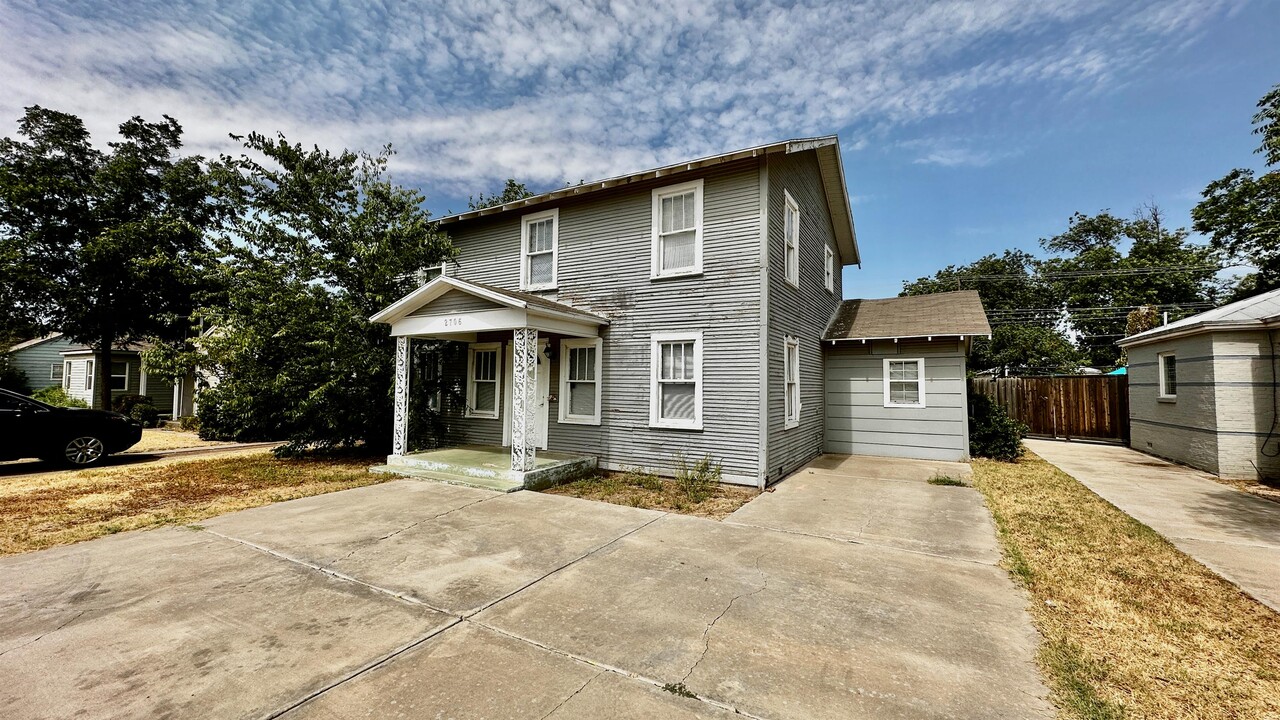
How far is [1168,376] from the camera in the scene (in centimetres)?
1170

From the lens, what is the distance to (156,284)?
19922mm

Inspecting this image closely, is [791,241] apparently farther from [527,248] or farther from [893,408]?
[527,248]

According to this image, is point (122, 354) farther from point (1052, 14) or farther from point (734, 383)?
point (1052, 14)

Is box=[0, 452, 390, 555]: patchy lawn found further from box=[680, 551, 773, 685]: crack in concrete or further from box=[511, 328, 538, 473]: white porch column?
box=[680, 551, 773, 685]: crack in concrete

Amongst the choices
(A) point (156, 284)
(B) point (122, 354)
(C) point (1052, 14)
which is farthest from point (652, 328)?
(B) point (122, 354)

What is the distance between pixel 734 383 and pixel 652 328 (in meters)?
1.92

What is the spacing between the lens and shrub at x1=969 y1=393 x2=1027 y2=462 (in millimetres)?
11641

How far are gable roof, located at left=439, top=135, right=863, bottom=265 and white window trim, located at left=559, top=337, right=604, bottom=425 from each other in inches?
120

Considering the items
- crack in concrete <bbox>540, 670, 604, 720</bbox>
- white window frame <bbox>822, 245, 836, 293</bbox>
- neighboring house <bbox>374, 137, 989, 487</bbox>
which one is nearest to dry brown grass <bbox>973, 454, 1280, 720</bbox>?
crack in concrete <bbox>540, 670, 604, 720</bbox>

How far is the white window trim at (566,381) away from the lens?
972cm

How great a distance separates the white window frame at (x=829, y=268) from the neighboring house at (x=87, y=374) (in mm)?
26097

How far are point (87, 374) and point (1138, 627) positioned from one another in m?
37.2

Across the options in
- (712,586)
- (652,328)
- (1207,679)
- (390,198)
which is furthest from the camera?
(390,198)

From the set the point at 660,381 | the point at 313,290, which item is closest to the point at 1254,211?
the point at 660,381
